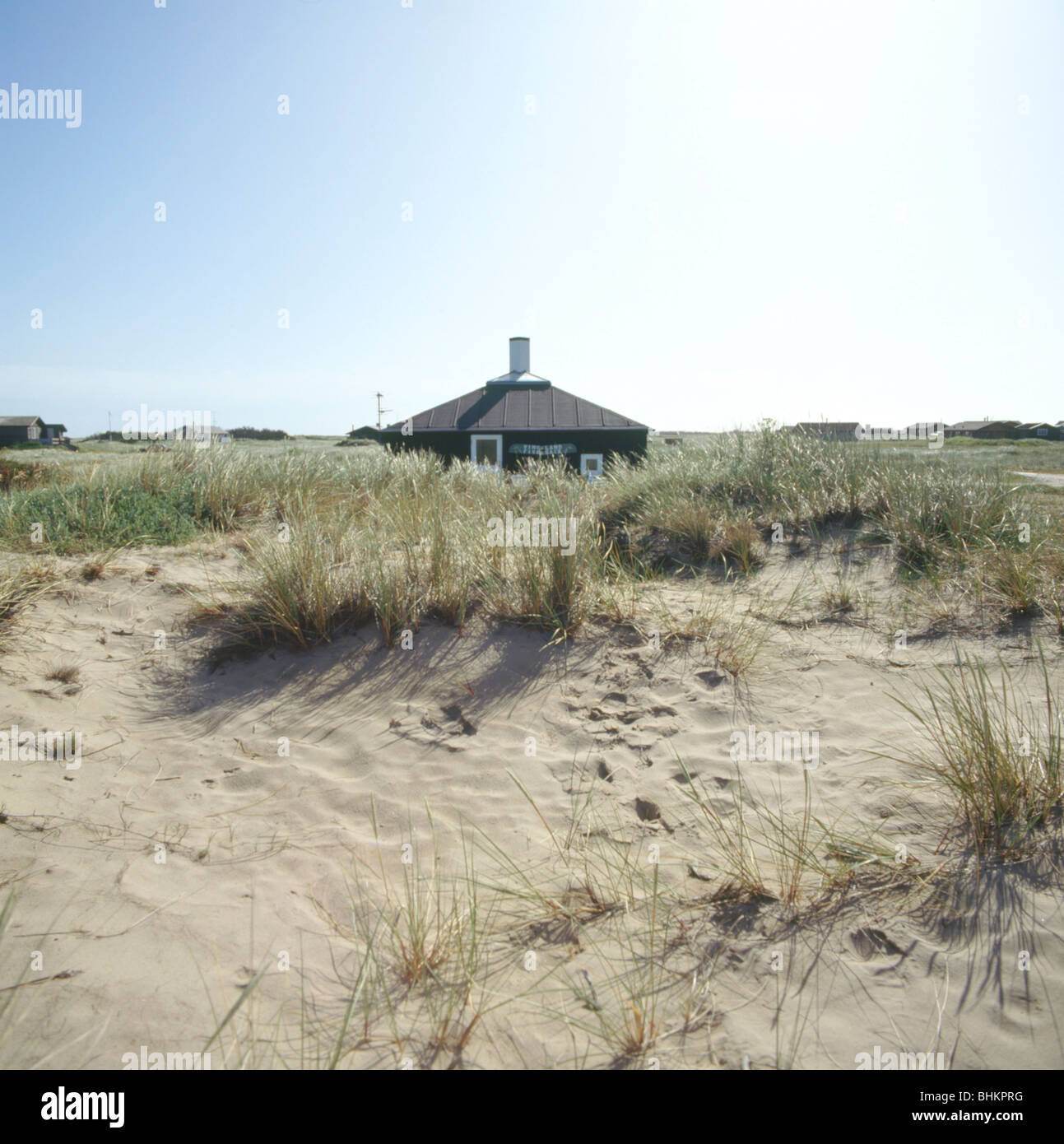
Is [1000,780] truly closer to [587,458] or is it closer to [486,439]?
[587,458]

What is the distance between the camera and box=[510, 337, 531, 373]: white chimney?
17.0 metres

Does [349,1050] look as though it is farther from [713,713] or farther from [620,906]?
[713,713]

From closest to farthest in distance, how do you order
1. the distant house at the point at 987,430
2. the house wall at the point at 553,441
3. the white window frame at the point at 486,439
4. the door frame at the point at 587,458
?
the door frame at the point at 587,458, the white window frame at the point at 486,439, the house wall at the point at 553,441, the distant house at the point at 987,430

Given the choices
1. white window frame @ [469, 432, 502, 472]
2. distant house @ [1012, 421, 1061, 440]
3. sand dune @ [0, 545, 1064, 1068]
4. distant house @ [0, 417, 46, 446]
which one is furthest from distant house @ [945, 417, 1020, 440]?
distant house @ [0, 417, 46, 446]

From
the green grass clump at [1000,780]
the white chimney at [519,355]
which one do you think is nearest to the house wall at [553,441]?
the white chimney at [519,355]

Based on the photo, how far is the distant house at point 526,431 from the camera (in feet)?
48.3

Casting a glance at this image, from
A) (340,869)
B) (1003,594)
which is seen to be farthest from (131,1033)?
(1003,594)

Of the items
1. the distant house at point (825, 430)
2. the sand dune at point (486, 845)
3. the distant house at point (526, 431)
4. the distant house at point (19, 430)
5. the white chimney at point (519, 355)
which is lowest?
the sand dune at point (486, 845)

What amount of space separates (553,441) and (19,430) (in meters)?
46.1

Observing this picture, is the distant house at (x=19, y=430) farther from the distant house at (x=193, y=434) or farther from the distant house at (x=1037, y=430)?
the distant house at (x=1037, y=430)

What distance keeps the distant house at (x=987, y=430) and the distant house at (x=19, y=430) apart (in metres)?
63.1

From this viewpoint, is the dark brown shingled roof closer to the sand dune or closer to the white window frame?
the white window frame

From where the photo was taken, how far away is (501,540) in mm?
5125
